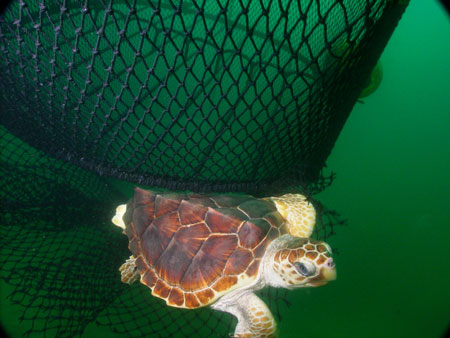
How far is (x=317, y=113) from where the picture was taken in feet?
3.90

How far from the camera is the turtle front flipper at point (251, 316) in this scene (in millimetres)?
1141

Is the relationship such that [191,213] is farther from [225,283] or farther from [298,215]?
[298,215]

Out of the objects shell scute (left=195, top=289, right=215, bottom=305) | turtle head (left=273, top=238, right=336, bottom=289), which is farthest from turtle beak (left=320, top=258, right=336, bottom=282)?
shell scute (left=195, top=289, right=215, bottom=305)

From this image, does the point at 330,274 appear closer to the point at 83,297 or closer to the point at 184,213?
the point at 184,213

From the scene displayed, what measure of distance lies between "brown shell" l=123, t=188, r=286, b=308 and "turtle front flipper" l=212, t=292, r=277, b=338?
18 centimetres

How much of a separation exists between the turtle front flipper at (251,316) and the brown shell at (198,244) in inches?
7.2

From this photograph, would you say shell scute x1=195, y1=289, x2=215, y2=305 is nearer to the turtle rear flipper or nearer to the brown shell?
the brown shell

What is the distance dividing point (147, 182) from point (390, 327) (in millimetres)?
3688

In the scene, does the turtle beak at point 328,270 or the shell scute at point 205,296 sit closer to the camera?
the turtle beak at point 328,270

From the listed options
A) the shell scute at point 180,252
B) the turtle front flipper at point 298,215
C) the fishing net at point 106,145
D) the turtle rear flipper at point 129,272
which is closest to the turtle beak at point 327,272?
the fishing net at point 106,145

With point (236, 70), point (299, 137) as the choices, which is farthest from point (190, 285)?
point (236, 70)

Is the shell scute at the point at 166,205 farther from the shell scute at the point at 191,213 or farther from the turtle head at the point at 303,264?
the turtle head at the point at 303,264

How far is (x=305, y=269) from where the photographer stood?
1021 millimetres

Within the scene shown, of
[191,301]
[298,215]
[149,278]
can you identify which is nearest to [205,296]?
[191,301]
